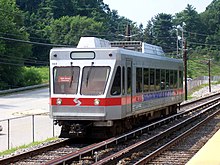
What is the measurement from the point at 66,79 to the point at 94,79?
0.94 metres

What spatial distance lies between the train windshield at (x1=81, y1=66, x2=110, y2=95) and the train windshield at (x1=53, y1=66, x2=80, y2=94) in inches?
11.0

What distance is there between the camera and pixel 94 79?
16.7 m

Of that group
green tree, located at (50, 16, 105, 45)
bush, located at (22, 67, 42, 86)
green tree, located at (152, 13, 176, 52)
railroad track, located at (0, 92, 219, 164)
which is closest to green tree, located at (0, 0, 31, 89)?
bush, located at (22, 67, 42, 86)

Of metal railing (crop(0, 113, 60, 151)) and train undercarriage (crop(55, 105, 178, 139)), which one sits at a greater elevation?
train undercarriage (crop(55, 105, 178, 139))

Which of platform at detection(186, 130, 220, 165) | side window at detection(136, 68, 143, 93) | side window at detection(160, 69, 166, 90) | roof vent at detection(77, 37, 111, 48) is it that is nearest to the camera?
platform at detection(186, 130, 220, 165)

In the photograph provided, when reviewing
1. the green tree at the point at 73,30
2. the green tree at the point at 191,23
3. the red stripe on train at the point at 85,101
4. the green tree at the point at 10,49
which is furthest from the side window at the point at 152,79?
the green tree at the point at 191,23

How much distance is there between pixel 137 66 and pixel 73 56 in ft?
9.59

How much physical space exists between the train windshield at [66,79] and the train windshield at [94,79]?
280 mm

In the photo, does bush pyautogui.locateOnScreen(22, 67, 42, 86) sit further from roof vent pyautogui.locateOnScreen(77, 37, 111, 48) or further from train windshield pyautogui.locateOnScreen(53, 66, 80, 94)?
train windshield pyautogui.locateOnScreen(53, 66, 80, 94)

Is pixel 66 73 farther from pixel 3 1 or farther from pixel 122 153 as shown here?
pixel 3 1

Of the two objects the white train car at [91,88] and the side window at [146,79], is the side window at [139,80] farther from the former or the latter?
the white train car at [91,88]

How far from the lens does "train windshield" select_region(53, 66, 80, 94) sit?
1681cm

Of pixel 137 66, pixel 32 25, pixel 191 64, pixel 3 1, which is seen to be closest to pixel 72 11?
pixel 32 25

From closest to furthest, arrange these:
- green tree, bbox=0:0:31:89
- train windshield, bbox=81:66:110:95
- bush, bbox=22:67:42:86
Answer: train windshield, bbox=81:66:110:95 < green tree, bbox=0:0:31:89 < bush, bbox=22:67:42:86
